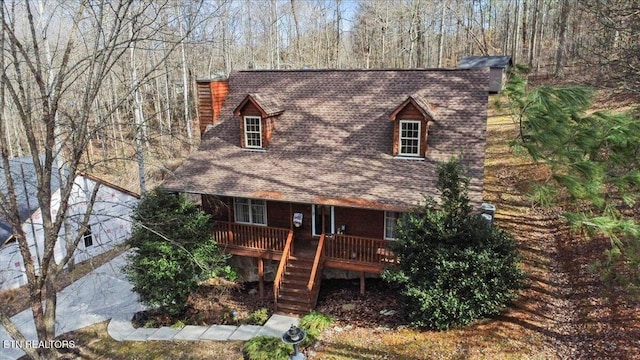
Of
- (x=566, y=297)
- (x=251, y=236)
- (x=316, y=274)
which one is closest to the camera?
(x=566, y=297)

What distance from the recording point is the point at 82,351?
524 inches

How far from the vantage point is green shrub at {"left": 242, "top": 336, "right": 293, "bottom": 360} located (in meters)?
11.5

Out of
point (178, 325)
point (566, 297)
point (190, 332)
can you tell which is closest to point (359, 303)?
point (190, 332)

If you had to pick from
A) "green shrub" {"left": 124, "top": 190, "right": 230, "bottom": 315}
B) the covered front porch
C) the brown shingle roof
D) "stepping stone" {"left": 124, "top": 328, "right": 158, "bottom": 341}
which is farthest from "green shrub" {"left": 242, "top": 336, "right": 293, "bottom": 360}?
the brown shingle roof

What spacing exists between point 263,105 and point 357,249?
6.41 m

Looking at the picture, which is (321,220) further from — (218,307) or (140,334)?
(140,334)

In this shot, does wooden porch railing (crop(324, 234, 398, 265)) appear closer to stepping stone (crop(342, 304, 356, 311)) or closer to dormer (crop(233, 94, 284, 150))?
stepping stone (crop(342, 304, 356, 311))

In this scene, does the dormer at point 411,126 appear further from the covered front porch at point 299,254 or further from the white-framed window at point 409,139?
the covered front porch at point 299,254

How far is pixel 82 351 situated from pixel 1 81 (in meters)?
9.45

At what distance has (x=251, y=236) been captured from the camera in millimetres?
15625

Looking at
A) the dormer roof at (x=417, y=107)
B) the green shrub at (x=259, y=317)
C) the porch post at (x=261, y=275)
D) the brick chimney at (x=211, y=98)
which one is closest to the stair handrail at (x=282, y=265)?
the green shrub at (x=259, y=317)

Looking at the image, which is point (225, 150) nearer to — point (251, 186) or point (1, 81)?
point (251, 186)

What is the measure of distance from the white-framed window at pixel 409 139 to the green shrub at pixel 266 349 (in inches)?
293

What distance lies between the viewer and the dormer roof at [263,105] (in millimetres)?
16281
